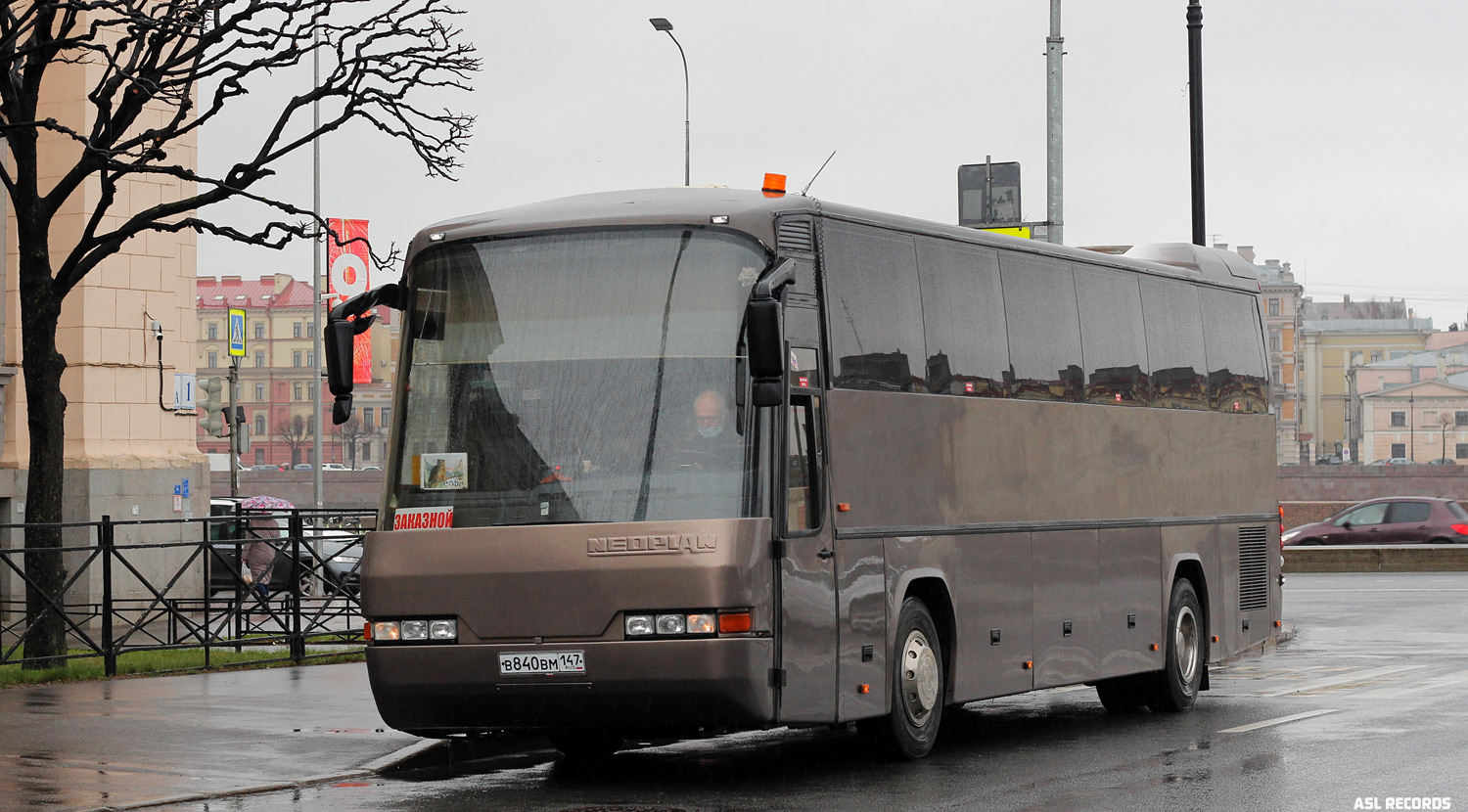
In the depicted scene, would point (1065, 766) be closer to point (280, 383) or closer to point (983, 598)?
point (983, 598)

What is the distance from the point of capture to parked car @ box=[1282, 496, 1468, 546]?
42000mm

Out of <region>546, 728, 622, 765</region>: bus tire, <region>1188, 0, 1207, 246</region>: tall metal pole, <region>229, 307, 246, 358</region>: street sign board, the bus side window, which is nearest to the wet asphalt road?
<region>546, 728, 622, 765</region>: bus tire

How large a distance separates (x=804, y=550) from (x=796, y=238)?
1.78m

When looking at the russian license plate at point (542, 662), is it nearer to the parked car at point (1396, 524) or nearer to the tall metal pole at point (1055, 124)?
the tall metal pole at point (1055, 124)

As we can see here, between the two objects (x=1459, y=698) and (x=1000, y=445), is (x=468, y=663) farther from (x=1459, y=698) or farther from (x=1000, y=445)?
(x=1459, y=698)

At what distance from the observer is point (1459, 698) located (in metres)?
15.5

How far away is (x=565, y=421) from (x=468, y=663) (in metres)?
1.42

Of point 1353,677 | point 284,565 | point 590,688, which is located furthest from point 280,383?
point 590,688

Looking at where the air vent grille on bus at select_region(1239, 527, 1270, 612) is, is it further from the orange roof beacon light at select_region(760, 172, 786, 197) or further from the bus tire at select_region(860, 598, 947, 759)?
the orange roof beacon light at select_region(760, 172, 786, 197)

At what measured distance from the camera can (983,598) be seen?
12.8m

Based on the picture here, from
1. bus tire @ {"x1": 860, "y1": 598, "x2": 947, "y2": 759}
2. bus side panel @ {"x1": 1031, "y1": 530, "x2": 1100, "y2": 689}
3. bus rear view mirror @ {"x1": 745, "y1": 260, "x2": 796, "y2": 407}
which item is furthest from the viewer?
bus side panel @ {"x1": 1031, "y1": 530, "x2": 1100, "y2": 689}

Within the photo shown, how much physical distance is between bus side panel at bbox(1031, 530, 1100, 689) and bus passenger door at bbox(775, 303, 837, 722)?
294 cm

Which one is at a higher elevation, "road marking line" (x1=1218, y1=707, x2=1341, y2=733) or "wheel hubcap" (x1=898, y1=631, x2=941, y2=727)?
"wheel hubcap" (x1=898, y1=631, x2=941, y2=727)

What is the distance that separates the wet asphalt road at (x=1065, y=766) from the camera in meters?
10.2
